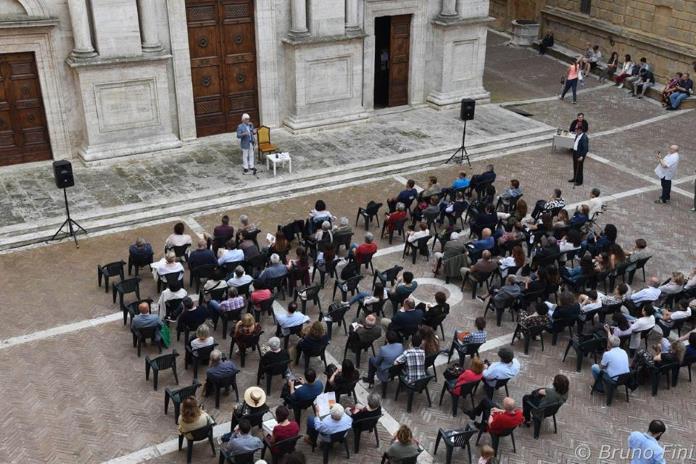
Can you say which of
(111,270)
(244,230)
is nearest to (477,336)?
(244,230)

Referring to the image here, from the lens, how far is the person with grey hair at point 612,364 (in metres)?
12.3

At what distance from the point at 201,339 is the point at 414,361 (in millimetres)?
3488

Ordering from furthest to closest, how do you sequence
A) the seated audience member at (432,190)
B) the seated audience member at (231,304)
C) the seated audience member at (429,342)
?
the seated audience member at (432,190) → the seated audience member at (231,304) → the seated audience member at (429,342)

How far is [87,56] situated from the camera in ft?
66.3

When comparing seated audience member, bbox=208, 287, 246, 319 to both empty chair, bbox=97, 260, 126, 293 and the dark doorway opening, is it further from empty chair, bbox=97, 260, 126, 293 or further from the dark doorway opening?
the dark doorway opening

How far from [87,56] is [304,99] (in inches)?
260

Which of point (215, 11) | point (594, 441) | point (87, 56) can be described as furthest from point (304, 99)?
point (594, 441)

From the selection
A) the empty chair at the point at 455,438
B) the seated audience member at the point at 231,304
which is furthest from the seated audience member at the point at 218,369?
the empty chair at the point at 455,438

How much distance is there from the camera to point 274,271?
1473 centimetres

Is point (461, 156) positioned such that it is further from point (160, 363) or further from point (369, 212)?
point (160, 363)

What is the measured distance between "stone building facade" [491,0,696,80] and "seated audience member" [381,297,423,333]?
66.3 ft

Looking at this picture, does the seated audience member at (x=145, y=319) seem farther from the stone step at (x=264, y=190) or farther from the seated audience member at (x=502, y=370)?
the stone step at (x=264, y=190)

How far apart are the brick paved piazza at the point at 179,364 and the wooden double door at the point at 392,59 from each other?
590 centimetres

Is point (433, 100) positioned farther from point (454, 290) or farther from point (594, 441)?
point (594, 441)
